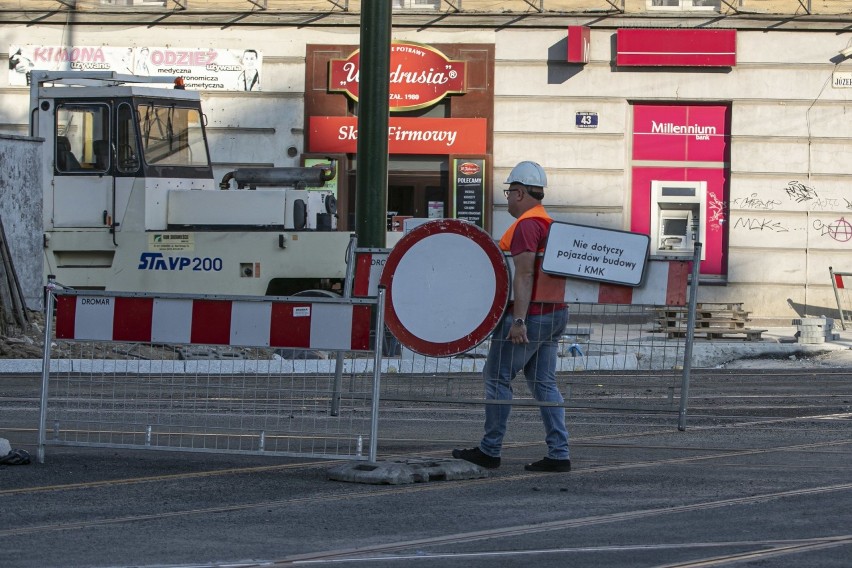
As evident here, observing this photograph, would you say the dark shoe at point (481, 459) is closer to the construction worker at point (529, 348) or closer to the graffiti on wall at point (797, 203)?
the construction worker at point (529, 348)

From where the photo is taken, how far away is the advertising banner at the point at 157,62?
25625 mm

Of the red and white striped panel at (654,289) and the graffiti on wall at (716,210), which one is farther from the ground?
the graffiti on wall at (716,210)

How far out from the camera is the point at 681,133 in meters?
25.7

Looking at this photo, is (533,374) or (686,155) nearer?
(533,374)

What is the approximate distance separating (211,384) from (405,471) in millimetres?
1838

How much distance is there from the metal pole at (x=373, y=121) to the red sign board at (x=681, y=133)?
34.9 feet

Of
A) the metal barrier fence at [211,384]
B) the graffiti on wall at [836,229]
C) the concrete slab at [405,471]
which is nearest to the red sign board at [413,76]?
the graffiti on wall at [836,229]

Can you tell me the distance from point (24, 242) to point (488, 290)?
475 inches

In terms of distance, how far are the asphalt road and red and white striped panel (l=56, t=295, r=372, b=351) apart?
75 centimetres

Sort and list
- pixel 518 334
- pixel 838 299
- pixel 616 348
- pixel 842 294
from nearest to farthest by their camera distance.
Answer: pixel 518 334
pixel 616 348
pixel 838 299
pixel 842 294

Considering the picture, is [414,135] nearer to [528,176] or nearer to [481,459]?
[528,176]

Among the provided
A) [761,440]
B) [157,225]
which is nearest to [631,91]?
[157,225]

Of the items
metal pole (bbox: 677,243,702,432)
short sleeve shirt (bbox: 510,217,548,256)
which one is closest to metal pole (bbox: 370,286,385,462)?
short sleeve shirt (bbox: 510,217,548,256)

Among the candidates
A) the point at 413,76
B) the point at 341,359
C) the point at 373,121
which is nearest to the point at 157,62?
the point at 413,76
